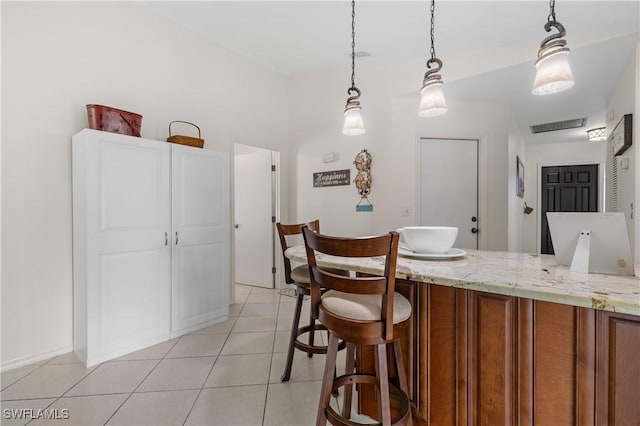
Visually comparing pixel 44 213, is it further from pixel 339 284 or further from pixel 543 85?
pixel 543 85

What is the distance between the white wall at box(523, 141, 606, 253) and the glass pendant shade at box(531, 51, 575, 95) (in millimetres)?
5340

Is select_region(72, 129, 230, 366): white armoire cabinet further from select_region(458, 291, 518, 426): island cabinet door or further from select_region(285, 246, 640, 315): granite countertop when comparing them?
select_region(458, 291, 518, 426): island cabinet door

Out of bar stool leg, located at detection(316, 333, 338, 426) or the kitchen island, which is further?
bar stool leg, located at detection(316, 333, 338, 426)

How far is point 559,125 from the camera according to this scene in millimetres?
4738

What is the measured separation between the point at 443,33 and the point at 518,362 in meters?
2.97

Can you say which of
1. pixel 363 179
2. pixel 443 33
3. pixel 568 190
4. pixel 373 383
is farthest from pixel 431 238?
pixel 568 190

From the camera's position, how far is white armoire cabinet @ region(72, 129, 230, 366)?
223 centimetres

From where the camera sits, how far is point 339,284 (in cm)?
121

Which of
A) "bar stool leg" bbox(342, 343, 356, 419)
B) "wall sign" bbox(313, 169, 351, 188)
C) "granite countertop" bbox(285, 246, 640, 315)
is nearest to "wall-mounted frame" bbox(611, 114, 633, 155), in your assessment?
"granite countertop" bbox(285, 246, 640, 315)

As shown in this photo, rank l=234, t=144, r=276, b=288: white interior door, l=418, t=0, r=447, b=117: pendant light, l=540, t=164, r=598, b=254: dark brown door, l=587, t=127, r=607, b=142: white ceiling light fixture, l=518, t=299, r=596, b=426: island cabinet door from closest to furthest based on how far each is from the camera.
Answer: l=518, t=299, r=596, b=426: island cabinet door → l=418, t=0, r=447, b=117: pendant light → l=234, t=144, r=276, b=288: white interior door → l=587, t=127, r=607, b=142: white ceiling light fixture → l=540, t=164, r=598, b=254: dark brown door

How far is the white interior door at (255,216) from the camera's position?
423 cm

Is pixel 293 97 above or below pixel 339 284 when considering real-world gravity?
above

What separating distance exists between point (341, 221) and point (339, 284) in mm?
2771

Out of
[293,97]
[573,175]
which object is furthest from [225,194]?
[573,175]
